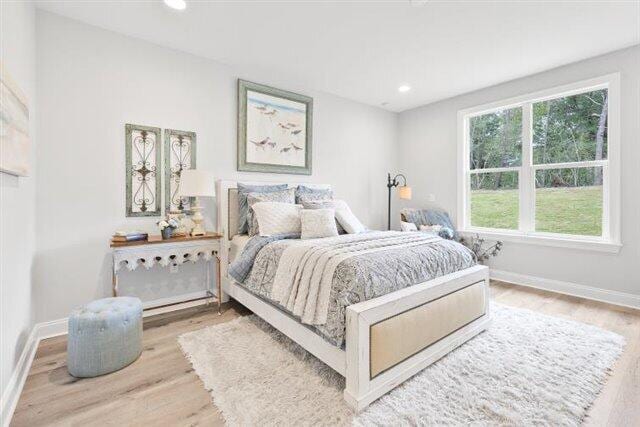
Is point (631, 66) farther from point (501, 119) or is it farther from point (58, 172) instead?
point (58, 172)

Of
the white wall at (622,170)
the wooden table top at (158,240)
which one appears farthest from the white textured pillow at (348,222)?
the white wall at (622,170)

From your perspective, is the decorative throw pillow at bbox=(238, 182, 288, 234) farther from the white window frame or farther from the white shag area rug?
the white window frame

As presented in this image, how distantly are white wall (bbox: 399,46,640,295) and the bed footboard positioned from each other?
188 centimetres

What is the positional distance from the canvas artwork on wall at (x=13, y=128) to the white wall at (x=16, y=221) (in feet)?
0.26

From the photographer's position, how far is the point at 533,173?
3.66 metres

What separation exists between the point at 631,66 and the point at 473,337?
3163 mm

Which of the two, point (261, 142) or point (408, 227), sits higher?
point (261, 142)

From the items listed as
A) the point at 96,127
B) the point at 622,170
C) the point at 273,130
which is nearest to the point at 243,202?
the point at 273,130

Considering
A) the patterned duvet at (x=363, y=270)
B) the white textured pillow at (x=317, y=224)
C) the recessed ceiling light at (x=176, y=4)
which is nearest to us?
the patterned duvet at (x=363, y=270)

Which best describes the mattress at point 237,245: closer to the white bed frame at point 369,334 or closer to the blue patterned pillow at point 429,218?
the white bed frame at point 369,334

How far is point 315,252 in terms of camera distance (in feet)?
6.42

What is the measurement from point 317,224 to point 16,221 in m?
2.04

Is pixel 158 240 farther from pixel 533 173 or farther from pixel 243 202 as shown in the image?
pixel 533 173

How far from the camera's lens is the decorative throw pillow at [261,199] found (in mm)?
2928
